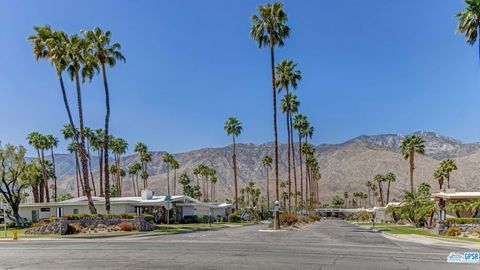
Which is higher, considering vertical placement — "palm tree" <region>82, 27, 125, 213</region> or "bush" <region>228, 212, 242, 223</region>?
"palm tree" <region>82, 27, 125, 213</region>

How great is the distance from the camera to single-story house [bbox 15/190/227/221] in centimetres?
6481

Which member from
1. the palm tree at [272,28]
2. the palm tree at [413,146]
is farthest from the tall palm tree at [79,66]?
the palm tree at [413,146]

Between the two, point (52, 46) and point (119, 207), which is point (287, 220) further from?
point (52, 46)

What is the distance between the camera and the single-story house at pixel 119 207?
213 feet

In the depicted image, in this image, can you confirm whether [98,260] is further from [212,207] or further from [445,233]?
[212,207]

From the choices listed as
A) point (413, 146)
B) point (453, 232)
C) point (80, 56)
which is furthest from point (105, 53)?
point (413, 146)

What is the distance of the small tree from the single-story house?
15.0ft

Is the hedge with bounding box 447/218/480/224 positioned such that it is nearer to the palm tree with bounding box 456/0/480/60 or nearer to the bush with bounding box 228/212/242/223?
the palm tree with bounding box 456/0/480/60

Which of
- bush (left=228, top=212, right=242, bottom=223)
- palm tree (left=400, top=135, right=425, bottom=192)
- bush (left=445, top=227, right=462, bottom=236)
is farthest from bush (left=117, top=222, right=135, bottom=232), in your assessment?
palm tree (left=400, top=135, right=425, bottom=192)

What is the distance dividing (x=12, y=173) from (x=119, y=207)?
45.8ft

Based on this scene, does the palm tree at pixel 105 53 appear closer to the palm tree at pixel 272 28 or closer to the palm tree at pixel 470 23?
the palm tree at pixel 272 28

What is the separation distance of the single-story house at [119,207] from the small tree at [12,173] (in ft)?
15.0

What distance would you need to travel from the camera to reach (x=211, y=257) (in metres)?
20.7

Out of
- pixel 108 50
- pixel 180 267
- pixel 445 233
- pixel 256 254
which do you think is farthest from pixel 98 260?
pixel 108 50
